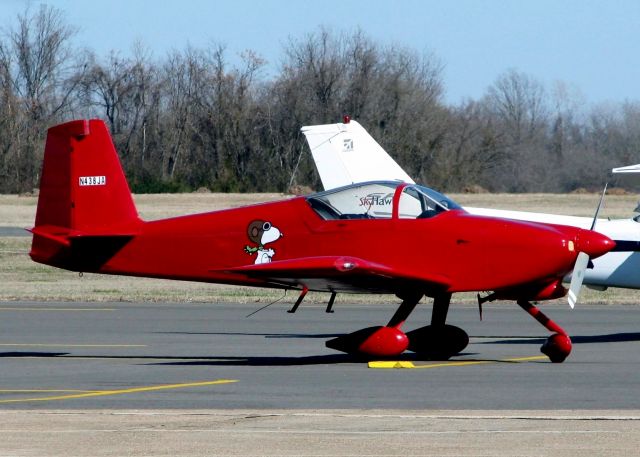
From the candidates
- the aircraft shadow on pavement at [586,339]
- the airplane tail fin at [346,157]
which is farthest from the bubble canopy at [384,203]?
the airplane tail fin at [346,157]

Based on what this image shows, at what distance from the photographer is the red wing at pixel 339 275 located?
1298 centimetres

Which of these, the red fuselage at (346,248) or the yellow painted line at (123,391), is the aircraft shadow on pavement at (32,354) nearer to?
the red fuselage at (346,248)

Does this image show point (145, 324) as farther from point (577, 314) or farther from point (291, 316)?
point (577, 314)

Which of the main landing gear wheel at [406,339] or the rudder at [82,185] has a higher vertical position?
the rudder at [82,185]

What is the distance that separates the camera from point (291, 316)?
763 inches

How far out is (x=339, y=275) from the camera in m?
13.1

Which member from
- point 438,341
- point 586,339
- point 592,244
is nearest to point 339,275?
point 438,341

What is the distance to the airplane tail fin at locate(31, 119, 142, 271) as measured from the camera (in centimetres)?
1430

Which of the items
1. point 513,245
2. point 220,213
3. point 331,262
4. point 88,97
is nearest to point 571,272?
point 513,245

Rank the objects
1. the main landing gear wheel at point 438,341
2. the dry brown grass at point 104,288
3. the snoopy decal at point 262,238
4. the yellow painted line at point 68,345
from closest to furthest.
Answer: the snoopy decal at point 262,238 → the main landing gear wheel at point 438,341 → the yellow painted line at point 68,345 → the dry brown grass at point 104,288

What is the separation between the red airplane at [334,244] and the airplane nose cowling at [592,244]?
1cm

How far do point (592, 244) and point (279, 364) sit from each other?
3.56 m

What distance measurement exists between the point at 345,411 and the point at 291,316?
9468mm

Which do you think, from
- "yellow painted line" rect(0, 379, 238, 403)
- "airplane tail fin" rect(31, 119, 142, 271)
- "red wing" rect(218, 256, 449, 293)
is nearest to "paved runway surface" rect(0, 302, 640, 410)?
"yellow painted line" rect(0, 379, 238, 403)
